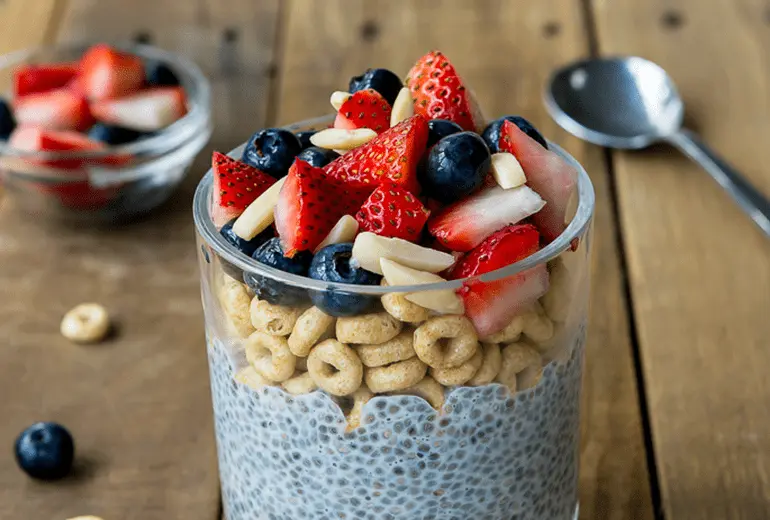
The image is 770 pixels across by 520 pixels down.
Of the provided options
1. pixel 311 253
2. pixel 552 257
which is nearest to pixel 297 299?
pixel 311 253

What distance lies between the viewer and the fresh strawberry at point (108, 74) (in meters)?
1.41

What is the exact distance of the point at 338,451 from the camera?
688mm

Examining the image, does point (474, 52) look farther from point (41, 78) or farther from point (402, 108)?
point (402, 108)

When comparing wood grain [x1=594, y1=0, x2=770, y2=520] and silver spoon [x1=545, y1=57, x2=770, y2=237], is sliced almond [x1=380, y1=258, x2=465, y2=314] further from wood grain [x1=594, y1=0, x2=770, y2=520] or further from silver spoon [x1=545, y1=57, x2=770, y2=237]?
silver spoon [x1=545, y1=57, x2=770, y2=237]

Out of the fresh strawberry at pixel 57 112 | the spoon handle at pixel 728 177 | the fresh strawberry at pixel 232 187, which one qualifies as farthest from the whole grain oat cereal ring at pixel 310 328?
the fresh strawberry at pixel 57 112

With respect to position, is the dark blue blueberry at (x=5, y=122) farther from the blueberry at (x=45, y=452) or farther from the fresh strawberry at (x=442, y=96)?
the fresh strawberry at (x=442, y=96)

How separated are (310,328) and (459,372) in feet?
0.30

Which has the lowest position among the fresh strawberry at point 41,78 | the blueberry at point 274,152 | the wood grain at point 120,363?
the wood grain at point 120,363

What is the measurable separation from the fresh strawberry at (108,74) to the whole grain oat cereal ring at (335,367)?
0.86 metres

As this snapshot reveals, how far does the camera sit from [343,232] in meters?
0.66

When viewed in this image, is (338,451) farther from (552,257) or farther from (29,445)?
(29,445)

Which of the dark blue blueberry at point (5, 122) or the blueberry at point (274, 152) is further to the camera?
the dark blue blueberry at point (5, 122)

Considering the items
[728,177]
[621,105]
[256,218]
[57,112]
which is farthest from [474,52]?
[256,218]

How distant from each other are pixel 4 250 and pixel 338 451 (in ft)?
2.45
